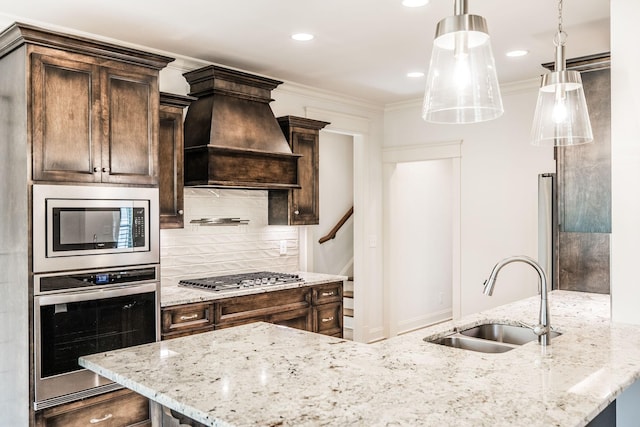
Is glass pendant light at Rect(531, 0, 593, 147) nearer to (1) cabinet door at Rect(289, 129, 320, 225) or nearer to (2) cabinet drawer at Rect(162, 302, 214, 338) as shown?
(2) cabinet drawer at Rect(162, 302, 214, 338)

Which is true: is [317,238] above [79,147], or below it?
below

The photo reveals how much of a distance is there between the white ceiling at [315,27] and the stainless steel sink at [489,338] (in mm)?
1832

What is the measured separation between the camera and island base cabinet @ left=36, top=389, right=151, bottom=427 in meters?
2.92

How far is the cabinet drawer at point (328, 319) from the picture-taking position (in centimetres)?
450

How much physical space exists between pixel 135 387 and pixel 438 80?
1286 millimetres

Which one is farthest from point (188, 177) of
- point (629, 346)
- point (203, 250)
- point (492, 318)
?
point (629, 346)

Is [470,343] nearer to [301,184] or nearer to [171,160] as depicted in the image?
[171,160]

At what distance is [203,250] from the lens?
4.36 m

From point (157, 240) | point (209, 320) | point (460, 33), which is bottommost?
point (209, 320)

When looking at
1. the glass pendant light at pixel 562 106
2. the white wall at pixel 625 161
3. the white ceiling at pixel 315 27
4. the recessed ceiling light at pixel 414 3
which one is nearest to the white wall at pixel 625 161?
the white wall at pixel 625 161

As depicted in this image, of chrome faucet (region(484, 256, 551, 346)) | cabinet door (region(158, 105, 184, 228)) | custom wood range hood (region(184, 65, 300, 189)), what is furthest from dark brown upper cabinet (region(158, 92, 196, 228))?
chrome faucet (region(484, 256, 551, 346))

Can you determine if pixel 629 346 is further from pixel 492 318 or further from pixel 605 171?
pixel 605 171

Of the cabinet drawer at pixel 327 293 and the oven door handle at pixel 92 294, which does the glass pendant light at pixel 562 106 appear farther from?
the cabinet drawer at pixel 327 293

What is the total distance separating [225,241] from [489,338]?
8.43 feet
